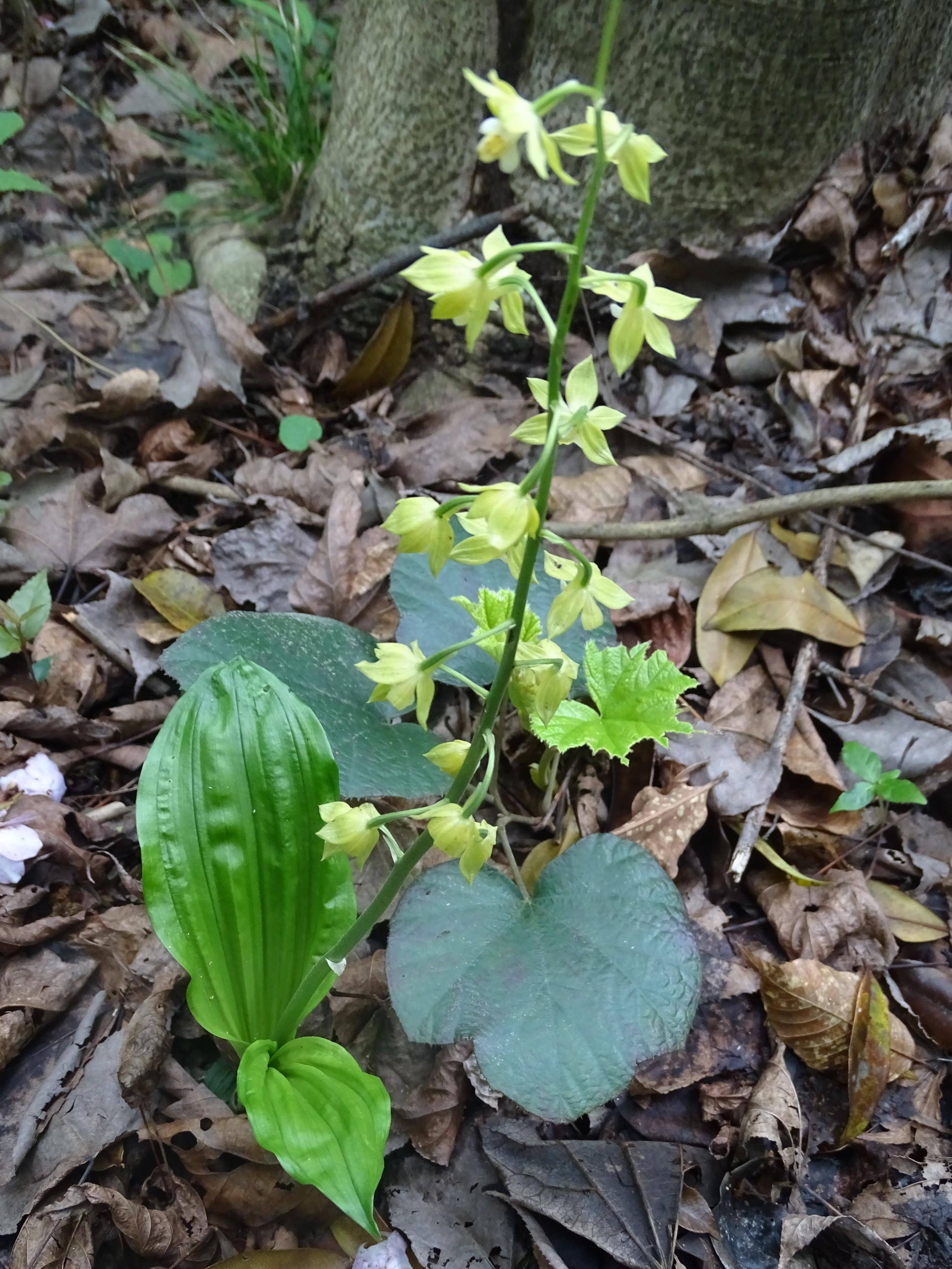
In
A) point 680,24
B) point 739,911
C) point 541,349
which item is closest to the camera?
point 739,911

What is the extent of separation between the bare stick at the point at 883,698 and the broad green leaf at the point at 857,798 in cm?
24

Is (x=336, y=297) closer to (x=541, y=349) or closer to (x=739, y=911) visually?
(x=541, y=349)

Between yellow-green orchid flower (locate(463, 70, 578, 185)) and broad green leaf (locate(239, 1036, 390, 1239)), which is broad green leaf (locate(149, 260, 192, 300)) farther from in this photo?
broad green leaf (locate(239, 1036, 390, 1239))

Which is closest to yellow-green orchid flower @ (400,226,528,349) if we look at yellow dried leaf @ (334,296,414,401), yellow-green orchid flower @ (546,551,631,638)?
yellow-green orchid flower @ (546,551,631,638)

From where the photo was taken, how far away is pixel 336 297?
292 centimetres

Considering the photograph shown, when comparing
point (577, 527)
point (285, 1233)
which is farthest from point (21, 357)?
point (285, 1233)

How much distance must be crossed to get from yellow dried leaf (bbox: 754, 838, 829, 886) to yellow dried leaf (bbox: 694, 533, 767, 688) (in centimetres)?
43

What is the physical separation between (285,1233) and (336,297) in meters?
2.70

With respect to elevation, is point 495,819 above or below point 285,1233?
above

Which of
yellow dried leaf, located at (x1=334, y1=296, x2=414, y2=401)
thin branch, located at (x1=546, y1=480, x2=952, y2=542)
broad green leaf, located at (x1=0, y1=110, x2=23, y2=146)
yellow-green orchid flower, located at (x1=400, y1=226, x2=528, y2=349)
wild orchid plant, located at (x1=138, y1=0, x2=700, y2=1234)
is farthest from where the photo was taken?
broad green leaf, located at (x1=0, y1=110, x2=23, y2=146)

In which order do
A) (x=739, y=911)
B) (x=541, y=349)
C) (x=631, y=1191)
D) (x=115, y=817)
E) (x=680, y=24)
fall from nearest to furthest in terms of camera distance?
(x=631, y=1191), (x=739, y=911), (x=115, y=817), (x=680, y=24), (x=541, y=349)

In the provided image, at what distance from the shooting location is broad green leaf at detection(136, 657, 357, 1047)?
4.70 feet

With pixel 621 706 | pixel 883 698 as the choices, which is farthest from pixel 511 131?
pixel 883 698

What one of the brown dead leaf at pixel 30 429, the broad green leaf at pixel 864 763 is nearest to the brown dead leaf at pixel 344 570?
the brown dead leaf at pixel 30 429
